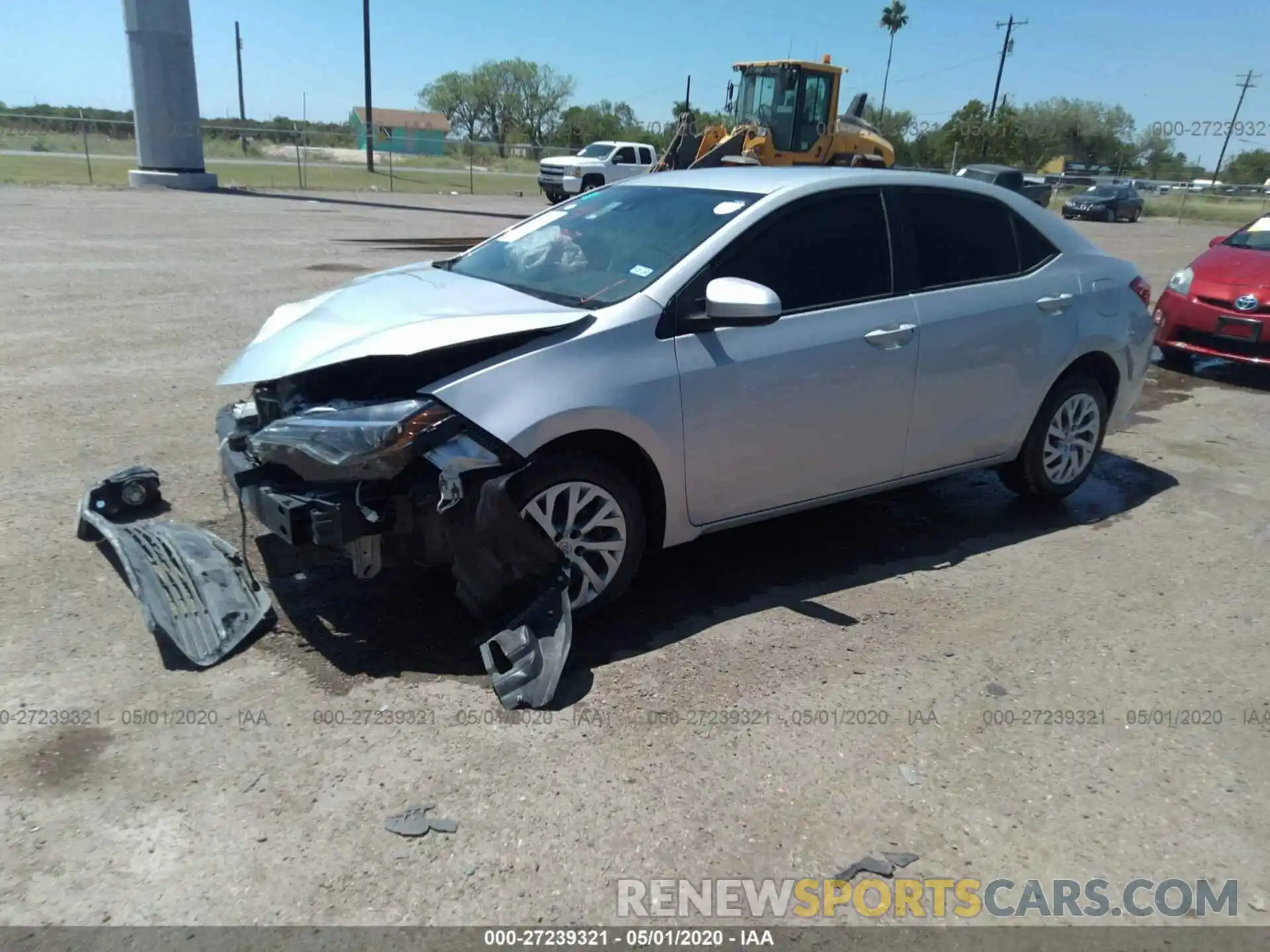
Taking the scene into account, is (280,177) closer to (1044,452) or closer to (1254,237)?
(1254,237)

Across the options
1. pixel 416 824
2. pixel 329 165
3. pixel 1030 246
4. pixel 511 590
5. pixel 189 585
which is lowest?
pixel 416 824

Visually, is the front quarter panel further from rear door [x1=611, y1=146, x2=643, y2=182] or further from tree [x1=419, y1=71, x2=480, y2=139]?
tree [x1=419, y1=71, x2=480, y2=139]

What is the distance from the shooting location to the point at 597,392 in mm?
3654

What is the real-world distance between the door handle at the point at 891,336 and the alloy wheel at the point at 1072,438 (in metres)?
1.36

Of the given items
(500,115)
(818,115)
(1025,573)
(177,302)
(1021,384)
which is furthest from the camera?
(500,115)

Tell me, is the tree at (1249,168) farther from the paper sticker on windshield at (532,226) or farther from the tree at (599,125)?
the paper sticker on windshield at (532,226)

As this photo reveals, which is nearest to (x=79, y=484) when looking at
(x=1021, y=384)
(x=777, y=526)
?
(x=777, y=526)

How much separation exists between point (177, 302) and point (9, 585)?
6641 millimetres

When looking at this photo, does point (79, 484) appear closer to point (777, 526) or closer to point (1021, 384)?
point (777, 526)

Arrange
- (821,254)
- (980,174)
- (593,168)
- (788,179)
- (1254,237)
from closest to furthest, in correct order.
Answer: (821,254)
(788,179)
(1254,237)
(593,168)
(980,174)

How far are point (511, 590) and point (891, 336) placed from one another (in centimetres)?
217

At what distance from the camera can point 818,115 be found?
22.0 meters

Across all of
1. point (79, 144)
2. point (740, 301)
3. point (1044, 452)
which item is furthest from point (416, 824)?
point (79, 144)

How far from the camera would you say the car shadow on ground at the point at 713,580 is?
3.76m
